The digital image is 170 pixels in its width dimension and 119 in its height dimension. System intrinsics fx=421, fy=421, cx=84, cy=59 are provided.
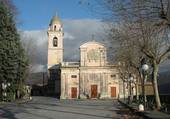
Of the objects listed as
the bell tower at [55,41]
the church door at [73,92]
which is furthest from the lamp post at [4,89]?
the bell tower at [55,41]

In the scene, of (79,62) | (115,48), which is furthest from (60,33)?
(115,48)

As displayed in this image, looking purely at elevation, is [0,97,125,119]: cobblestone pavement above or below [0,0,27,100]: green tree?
below

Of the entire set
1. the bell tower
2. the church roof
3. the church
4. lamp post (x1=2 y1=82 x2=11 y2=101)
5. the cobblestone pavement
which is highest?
the church roof

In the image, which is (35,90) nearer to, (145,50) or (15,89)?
(15,89)

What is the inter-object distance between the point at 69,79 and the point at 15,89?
34.6 metres

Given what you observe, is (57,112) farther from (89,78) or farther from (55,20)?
(55,20)

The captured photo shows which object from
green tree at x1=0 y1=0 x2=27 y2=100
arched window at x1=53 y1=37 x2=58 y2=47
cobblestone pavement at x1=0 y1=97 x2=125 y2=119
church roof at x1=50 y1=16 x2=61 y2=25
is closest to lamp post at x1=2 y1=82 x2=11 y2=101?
green tree at x1=0 y1=0 x2=27 y2=100

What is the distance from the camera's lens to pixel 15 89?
6719cm

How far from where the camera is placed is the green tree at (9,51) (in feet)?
199

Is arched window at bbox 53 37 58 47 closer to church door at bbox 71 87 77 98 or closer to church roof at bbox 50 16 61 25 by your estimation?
church roof at bbox 50 16 61 25

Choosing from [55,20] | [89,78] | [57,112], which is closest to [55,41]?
[55,20]

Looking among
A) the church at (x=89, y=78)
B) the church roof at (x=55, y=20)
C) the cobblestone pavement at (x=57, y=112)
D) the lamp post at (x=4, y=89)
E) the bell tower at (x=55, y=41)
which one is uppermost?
the church roof at (x=55, y=20)

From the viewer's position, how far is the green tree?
6075cm

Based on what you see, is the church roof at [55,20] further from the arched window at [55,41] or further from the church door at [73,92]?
the church door at [73,92]
